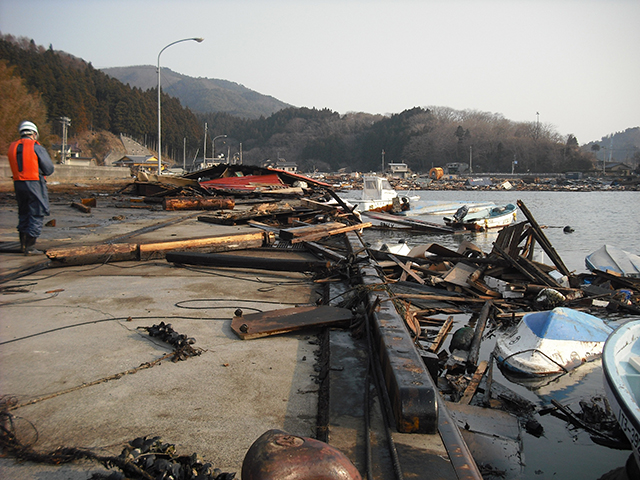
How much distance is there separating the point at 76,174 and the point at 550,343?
4716 centimetres

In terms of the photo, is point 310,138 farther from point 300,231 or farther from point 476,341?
point 476,341

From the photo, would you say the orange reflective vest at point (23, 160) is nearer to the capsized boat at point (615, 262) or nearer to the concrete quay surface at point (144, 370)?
the concrete quay surface at point (144, 370)

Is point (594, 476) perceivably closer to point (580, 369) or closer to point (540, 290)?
point (580, 369)

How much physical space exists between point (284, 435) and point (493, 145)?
538 ft

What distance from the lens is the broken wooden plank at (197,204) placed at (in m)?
15.6

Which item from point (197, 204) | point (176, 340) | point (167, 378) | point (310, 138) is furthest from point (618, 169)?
point (167, 378)

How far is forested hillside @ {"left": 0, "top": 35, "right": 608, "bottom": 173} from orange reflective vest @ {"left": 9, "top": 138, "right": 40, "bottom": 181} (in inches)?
1882

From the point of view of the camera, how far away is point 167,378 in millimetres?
3258

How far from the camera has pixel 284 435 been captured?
197 centimetres

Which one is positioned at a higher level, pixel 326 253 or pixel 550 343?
pixel 326 253

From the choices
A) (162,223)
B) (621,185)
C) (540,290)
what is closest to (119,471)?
(540,290)

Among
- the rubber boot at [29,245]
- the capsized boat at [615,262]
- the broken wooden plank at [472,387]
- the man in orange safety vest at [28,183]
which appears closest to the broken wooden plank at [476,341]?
the broken wooden plank at [472,387]

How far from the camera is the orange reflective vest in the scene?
705 centimetres

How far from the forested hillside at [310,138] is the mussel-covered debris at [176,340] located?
52.5m
